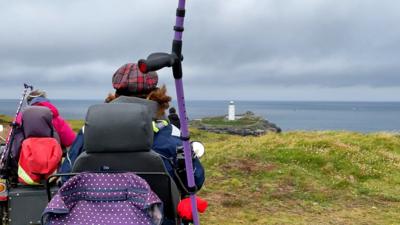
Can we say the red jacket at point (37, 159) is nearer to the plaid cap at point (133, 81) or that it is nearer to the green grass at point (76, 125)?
the plaid cap at point (133, 81)

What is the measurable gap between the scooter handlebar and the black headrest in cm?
59

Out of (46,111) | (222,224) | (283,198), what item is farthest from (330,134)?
(46,111)

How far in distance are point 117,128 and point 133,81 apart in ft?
3.22

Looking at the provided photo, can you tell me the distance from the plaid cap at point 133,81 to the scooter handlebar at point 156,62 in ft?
4.11

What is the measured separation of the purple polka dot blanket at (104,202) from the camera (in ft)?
13.0

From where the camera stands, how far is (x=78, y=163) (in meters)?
4.32

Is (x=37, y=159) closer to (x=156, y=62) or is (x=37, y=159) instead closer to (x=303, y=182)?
(x=156, y=62)

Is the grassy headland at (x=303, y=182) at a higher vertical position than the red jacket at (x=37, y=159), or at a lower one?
lower

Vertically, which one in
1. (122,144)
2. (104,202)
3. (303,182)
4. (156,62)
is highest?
(156,62)

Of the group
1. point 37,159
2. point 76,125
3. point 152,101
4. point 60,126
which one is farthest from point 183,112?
point 76,125

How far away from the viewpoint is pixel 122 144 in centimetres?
425

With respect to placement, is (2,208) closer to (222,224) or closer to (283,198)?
(222,224)

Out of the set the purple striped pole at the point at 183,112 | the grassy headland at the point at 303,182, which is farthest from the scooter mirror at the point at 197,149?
the grassy headland at the point at 303,182

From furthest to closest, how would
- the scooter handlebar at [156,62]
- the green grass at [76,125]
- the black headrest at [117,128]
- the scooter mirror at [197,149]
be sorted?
1. the green grass at [76,125]
2. the scooter mirror at [197,149]
3. the black headrest at [117,128]
4. the scooter handlebar at [156,62]
